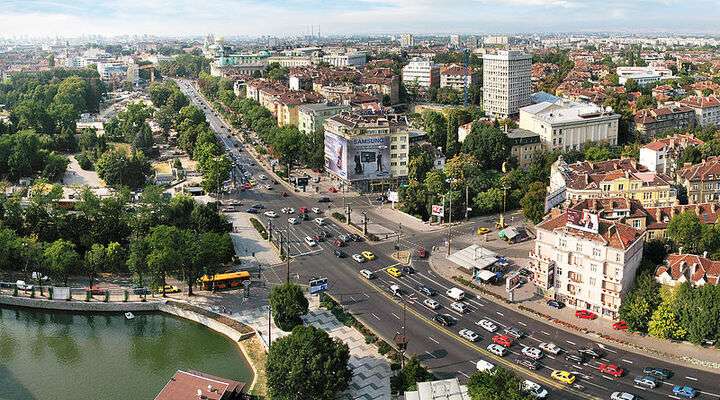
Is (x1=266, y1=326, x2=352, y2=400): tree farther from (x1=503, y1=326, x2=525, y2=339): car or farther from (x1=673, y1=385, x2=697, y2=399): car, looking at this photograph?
(x1=673, y1=385, x2=697, y2=399): car

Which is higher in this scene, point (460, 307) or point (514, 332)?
point (460, 307)

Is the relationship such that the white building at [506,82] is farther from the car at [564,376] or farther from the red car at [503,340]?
the car at [564,376]

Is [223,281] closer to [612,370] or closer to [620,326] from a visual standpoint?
[612,370]

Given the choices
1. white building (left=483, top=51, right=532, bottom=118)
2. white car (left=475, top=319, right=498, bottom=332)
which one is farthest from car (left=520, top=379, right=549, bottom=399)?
white building (left=483, top=51, right=532, bottom=118)

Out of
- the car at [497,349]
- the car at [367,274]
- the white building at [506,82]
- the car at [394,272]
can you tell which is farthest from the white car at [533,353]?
the white building at [506,82]

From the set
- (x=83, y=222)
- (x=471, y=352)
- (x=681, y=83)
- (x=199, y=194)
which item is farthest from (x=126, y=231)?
(x=681, y=83)

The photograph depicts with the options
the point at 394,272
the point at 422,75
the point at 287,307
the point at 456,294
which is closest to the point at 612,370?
the point at 456,294
